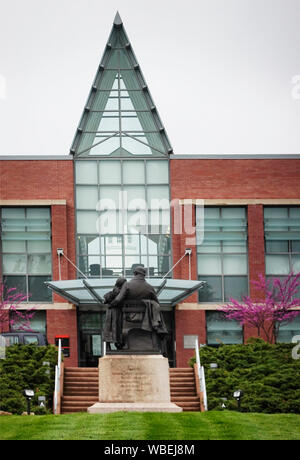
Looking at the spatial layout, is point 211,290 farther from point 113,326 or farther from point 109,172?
point 113,326

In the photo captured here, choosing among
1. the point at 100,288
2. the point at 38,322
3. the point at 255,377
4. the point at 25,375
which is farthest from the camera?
the point at 38,322

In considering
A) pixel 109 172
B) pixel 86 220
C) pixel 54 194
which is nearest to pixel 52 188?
pixel 54 194

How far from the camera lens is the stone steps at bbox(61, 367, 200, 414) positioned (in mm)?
29109

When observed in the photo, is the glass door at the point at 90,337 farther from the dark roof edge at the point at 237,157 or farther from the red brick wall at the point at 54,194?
the dark roof edge at the point at 237,157

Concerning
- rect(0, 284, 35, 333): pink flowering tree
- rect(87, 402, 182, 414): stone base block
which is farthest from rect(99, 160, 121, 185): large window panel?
rect(87, 402, 182, 414): stone base block

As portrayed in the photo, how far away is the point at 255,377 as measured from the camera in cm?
2902

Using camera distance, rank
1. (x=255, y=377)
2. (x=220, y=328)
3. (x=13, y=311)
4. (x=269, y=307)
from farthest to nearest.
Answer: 1. (x=220, y=328)
2. (x=13, y=311)
3. (x=269, y=307)
4. (x=255, y=377)

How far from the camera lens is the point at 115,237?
42.1 m

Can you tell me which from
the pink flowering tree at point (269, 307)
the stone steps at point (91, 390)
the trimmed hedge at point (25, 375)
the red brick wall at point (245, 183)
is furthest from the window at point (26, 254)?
the stone steps at point (91, 390)

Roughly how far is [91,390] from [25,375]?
2281 millimetres

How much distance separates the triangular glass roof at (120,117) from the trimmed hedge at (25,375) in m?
13.0

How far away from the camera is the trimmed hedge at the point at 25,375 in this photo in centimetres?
2617

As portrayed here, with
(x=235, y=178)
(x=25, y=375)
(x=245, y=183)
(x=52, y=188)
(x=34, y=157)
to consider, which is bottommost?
(x=25, y=375)

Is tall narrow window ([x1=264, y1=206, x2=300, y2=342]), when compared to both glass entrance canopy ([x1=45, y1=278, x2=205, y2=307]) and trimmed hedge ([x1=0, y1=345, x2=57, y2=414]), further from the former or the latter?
trimmed hedge ([x1=0, y1=345, x2=57, y2=414])
